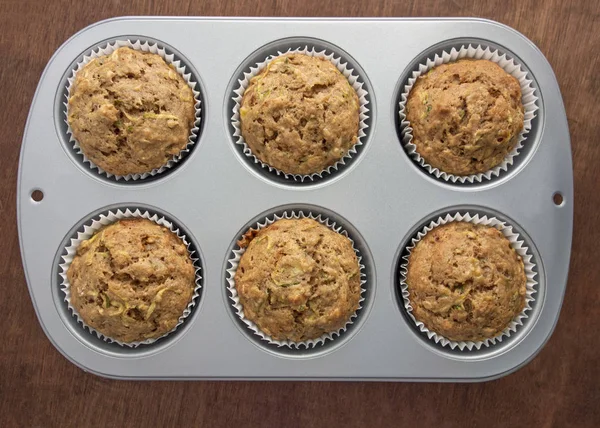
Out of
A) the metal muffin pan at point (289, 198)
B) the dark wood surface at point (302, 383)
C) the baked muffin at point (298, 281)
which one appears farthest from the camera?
the dark wood surface at point (302, 383)

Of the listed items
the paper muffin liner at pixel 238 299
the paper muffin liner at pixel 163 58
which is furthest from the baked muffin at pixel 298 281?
the paper muffin liner at pixel 163 58

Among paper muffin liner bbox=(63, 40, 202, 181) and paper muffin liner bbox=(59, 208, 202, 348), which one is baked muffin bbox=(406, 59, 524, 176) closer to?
paper muffin liner bbox=(63, 40, 202, 181)

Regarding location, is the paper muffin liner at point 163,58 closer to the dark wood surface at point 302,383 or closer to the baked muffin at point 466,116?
the dark wood surface at point 302,383

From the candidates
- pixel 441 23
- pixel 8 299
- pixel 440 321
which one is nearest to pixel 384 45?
pixel 441 23

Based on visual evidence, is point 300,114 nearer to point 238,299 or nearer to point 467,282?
point 238,299

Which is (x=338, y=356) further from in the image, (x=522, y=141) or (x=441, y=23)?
(x=441, y=23)

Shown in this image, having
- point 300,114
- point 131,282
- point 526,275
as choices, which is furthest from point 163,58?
point 526,275
